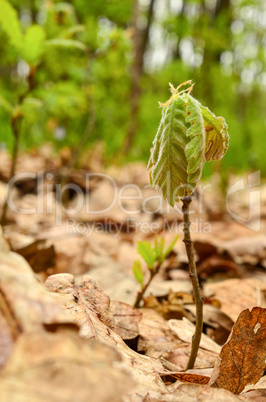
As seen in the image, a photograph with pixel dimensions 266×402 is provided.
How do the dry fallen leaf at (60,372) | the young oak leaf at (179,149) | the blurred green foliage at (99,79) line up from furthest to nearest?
1. the blurred green foliage at (99,79)
2. the young oak leaf at (179,149)
3. the dry fallen leaf at (60,372)

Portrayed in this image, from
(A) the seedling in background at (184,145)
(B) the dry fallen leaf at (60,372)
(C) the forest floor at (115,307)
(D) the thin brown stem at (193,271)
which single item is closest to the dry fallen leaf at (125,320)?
(C) the forest floor at (115,307)

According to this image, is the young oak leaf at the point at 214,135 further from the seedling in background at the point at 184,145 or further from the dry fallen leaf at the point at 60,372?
the dry fallen leaf at the point at 60,372

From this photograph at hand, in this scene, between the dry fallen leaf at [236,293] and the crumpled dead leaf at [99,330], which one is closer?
the crumpled dead leaf at [99,330]

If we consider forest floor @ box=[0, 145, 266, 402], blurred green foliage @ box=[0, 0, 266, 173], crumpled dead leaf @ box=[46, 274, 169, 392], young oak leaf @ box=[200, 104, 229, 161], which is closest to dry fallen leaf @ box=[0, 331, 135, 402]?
forest floor @ box=[0, 145, 266, 402]

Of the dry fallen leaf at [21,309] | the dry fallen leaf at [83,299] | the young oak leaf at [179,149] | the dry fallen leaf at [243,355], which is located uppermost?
the young oak leaf at [179,149]

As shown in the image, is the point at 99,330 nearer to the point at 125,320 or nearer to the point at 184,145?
the point at 125,320

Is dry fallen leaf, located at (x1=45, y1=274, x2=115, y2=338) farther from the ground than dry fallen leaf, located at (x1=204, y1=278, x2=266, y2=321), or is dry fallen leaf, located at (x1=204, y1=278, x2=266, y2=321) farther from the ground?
dry fallen leaf, located at (x1=45, y1=274, x2=115, y2=338)

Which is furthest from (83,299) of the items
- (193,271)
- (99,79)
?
(99,79)

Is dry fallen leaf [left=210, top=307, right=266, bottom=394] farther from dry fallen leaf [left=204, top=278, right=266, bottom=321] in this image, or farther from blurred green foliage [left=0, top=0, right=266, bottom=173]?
blurred green foliage [left=0, top=0, right=266, bottom=173]
